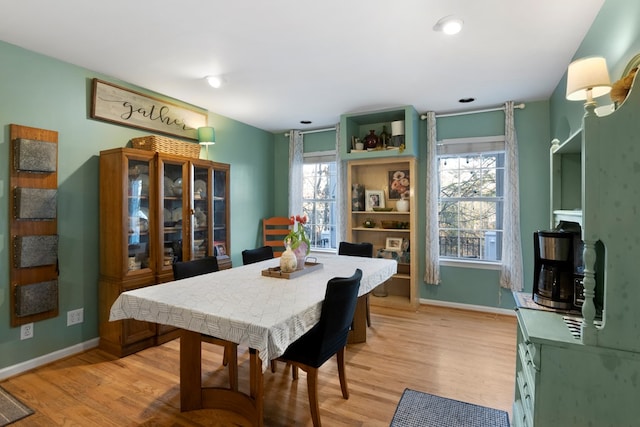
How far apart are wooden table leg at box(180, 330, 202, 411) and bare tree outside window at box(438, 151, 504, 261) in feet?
10.8

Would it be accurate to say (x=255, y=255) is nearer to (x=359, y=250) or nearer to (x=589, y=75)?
(x=359, y=250)

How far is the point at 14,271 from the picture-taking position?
8.05 feet

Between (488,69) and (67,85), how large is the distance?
365 centimetres

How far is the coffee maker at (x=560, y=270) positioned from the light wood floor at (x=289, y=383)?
0.88 metres

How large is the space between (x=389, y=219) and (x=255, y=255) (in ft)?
6.75

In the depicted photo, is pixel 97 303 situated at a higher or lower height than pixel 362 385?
higher

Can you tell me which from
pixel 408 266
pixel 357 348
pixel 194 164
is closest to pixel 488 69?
pixel 408 266

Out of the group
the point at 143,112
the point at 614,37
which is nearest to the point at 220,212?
the point at 143,112

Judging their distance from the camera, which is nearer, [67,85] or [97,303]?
[67,85]

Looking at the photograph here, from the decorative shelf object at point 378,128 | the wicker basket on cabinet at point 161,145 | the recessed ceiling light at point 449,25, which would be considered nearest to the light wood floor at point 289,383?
the wicker basket on cabinet at point 161,145

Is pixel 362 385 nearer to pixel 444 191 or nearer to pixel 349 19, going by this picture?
pixel 349 19

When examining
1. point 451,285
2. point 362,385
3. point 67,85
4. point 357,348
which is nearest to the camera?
point 362,385

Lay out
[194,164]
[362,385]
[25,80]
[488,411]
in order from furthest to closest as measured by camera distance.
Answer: [194,164]
[25,80]
[362,385]
[488,411]

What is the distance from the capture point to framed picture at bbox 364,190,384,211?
4.41m
